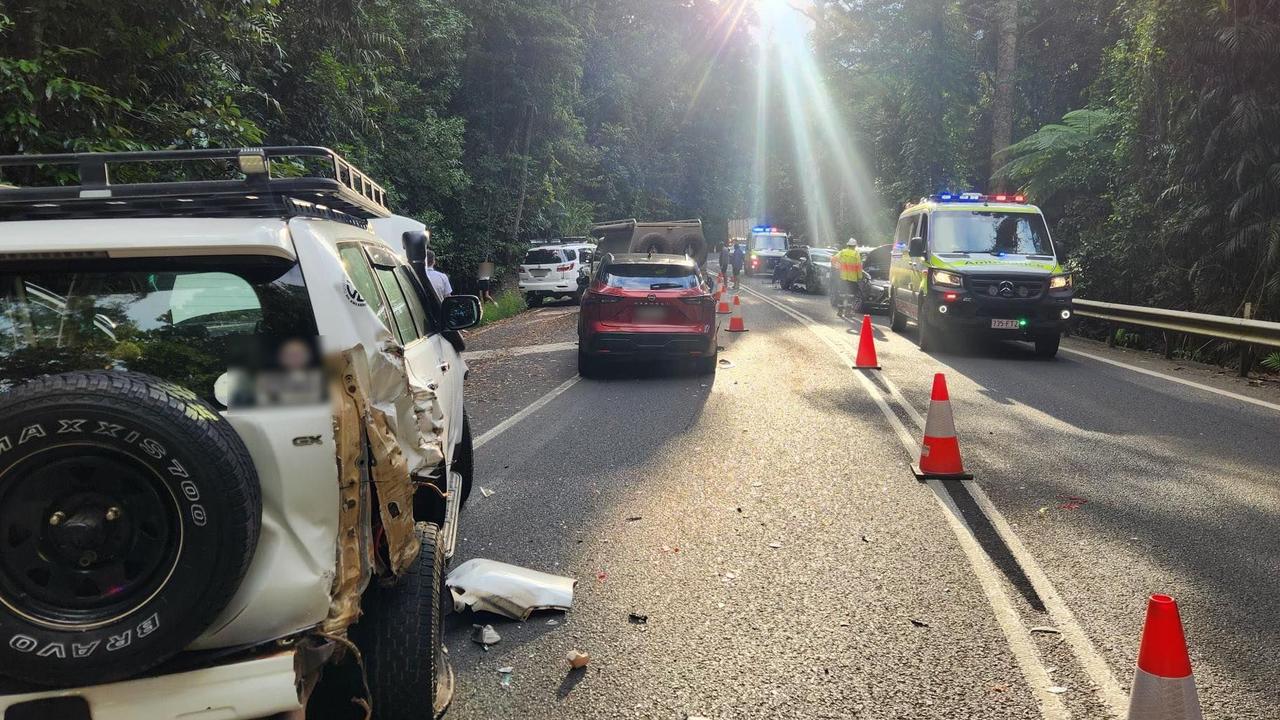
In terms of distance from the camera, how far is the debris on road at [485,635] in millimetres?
4559

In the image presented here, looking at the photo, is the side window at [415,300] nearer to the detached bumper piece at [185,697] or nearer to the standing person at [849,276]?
the detached bumper piece at [185,697]

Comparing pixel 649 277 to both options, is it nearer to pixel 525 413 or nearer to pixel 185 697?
pixel 525 413

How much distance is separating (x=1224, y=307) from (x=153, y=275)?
17.9 m

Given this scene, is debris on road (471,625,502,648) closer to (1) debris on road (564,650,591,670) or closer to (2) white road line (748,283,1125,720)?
(1) debris on road (564,650,591,670)

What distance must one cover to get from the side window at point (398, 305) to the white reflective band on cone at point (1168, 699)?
10.8ft

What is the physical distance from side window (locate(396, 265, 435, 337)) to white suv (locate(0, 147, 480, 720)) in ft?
5.75

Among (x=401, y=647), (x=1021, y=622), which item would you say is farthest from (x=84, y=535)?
(x=1021, y=622)

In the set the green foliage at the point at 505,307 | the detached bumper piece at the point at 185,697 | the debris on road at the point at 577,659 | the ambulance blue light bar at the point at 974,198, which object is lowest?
the green foliage at the point at 505,307

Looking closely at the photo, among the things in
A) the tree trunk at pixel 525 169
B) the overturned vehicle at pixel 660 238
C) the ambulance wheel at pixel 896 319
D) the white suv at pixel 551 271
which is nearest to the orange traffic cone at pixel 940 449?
the ambulance wheel at pixel 896 319

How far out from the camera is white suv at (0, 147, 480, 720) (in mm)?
2582

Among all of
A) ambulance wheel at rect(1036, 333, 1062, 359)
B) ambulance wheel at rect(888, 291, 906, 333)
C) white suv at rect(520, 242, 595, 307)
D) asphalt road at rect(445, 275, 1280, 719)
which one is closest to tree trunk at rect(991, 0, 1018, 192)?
ambulance wheel at rect(888, 291, 906, 333)

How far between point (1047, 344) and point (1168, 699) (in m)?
13.4

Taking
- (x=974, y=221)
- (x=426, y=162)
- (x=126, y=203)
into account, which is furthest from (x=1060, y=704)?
(x=426, y=162)

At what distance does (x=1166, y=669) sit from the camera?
311 cm
